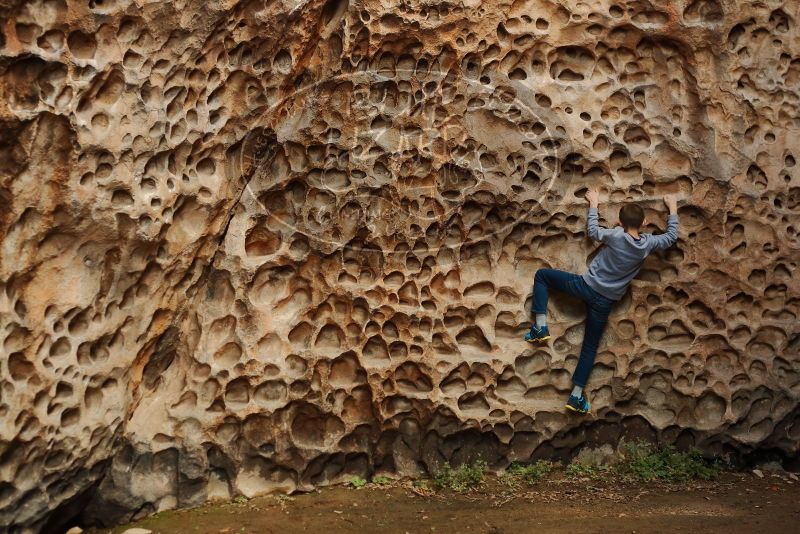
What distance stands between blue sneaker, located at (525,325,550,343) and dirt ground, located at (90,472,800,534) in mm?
868

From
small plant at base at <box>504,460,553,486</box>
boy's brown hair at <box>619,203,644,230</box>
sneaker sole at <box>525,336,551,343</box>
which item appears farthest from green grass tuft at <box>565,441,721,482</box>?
boy's brown hair at <box>619,203,644,230</box>

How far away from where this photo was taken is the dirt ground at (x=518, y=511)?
4.98 m

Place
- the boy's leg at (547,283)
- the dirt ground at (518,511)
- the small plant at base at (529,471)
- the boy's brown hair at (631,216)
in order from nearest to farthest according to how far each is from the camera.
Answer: the dirt ground at (518,511) < the boy's brown hair at (631,216) < the boy's leg at (547,283) < the small plant at base at (529,471)

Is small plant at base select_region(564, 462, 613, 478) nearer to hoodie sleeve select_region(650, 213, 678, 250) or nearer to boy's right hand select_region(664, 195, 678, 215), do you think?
hoodie sleeve select_region(650, 213, 678, 250)

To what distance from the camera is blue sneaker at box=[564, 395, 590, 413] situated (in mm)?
5520

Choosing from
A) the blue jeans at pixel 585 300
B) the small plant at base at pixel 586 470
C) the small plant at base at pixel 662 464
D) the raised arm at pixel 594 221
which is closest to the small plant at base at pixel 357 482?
the small plant at base at pixel 586 470

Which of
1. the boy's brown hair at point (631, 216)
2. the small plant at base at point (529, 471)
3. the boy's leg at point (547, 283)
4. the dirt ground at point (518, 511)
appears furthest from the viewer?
the small plant at base at point (529, 471)

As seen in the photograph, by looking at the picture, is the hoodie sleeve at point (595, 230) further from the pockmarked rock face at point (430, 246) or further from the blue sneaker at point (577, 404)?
the blue sneaker at point (577, 404)

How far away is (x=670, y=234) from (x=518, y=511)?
6.00ft

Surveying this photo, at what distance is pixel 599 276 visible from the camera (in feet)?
17.7

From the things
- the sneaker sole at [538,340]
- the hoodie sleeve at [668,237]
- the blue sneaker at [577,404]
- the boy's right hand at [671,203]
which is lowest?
the blue sneaker at [577,404]

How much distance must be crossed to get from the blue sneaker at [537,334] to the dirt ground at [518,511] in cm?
87

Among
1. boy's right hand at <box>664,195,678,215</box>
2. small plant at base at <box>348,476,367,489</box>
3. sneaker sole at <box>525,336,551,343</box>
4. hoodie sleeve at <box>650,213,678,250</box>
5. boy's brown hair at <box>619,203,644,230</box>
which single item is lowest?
small plant at base at <box>348,476,367,489</box>

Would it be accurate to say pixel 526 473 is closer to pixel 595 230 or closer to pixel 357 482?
pixel 357 482
